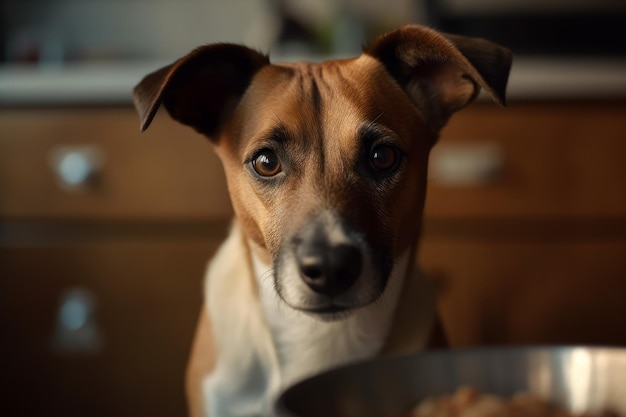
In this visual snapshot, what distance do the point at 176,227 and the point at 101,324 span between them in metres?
0.29

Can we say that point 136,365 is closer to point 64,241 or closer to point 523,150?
point 64,241

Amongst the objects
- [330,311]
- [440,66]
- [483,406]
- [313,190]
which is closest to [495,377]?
[483,406]

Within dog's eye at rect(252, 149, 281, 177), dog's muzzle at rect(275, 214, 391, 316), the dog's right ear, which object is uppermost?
the dog's right ear

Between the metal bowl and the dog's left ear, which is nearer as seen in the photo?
the metal bowl

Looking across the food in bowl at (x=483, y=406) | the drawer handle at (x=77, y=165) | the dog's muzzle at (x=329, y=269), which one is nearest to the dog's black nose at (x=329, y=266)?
the dog's muzzle at (x=329, y=269)

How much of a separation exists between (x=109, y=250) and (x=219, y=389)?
873mm

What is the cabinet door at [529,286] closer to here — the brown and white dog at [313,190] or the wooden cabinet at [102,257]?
the wooden cabinet at [102,257]

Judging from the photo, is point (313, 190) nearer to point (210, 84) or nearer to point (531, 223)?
point (210, 84)

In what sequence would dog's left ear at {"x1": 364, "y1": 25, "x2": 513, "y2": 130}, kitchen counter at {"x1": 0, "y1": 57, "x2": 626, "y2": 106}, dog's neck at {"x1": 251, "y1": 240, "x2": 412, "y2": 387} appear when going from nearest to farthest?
dog's left ear at {"x1": 364, "y1": 25, "x2": 513, "y2": 130}, dog's neck at {"x1": 251, "y1": 240, "x2": 412, "y2": 387}, kitchen counter at {"x1": 0, "y1": 57, "x2": 626, "y2": 106}

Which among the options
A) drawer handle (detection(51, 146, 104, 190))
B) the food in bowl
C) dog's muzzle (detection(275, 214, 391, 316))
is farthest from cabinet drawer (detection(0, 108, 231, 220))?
the food in bowl

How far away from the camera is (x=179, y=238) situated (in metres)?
1.82

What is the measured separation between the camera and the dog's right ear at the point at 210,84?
3.17 feet

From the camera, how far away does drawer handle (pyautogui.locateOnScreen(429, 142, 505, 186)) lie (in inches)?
68.8

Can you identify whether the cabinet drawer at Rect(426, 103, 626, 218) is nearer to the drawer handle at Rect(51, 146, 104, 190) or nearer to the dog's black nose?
the drawer handle at Rect(51, 146, 104, 190)
